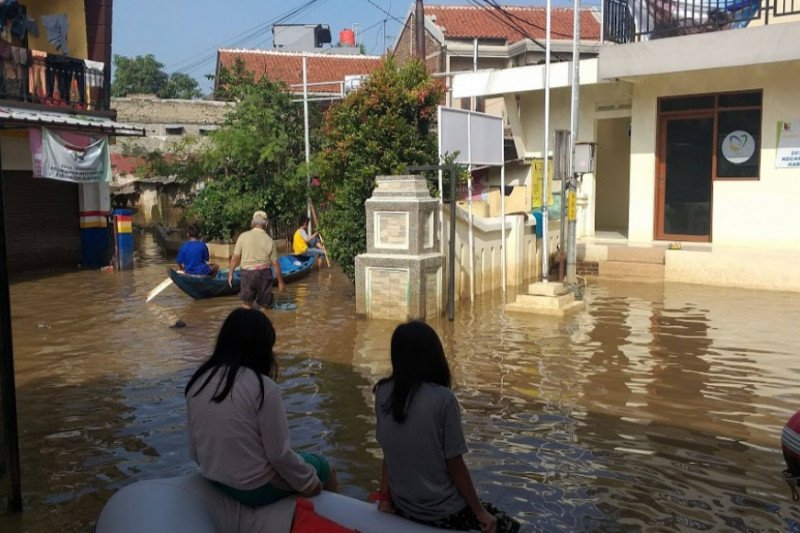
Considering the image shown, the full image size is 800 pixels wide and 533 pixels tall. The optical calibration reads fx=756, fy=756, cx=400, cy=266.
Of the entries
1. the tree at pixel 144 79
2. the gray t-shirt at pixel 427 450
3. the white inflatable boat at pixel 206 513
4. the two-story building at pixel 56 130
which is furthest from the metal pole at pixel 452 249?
the tree at pixel 144 79

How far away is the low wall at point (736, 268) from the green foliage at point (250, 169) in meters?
9.44

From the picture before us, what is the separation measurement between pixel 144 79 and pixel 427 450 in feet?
187

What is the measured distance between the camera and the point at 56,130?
1495cm

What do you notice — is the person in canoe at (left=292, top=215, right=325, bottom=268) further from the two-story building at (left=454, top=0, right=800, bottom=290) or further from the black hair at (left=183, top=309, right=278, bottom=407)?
the black hair at (left=183, top=309, right=278, bottom=407)

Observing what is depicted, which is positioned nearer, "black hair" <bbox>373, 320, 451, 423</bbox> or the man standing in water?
"black hair" <bbox>373, 320, 451, 423</bbox>

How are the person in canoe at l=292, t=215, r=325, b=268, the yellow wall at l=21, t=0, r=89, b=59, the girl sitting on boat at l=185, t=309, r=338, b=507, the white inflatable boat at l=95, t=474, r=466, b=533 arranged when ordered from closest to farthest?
1. the white inflatable boat at l=95, t=474, r=466, b=533
2. the girl sitting on boat at l=185, t=309, r=338, b=507
3. the person in canoe at l=292, t=215, r=325, b=268
4. the yellow wall at l=21, t=0, r=89, b=59

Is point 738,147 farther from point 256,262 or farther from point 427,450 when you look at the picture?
point 427,450

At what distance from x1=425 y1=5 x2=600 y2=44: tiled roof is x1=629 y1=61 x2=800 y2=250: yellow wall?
12.6m

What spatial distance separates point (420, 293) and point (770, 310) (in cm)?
507

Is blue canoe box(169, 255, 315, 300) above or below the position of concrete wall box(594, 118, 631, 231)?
below

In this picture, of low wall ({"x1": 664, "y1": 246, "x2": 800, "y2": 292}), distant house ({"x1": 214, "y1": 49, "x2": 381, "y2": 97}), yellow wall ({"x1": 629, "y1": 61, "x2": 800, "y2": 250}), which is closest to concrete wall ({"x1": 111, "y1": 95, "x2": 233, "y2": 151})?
distant house ({"x1": 214, "y1": 49, "x2": 381, "y2": 97})

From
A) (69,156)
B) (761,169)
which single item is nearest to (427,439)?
(761,169)

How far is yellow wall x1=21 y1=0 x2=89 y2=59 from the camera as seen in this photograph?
1752 centimetres

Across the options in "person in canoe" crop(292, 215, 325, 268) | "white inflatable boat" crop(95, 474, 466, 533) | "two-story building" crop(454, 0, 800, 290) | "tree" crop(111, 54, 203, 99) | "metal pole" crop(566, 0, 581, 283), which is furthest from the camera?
"tree" crop(111, 54, 203, 99)
